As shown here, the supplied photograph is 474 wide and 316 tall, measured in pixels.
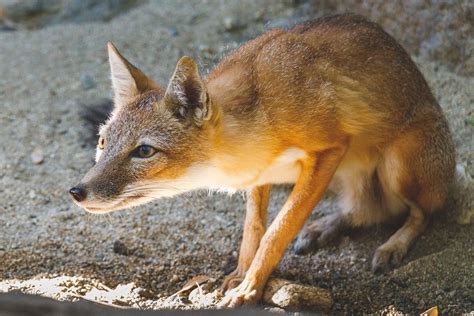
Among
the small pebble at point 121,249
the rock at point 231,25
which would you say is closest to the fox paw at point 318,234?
the small pebble at point 121,249

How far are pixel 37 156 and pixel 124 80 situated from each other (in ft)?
7.37

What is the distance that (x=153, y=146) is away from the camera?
405 centimetres

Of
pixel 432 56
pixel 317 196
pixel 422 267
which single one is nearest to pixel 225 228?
pixel 317 196

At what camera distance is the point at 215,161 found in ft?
14.0

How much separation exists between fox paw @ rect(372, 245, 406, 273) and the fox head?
149 cm

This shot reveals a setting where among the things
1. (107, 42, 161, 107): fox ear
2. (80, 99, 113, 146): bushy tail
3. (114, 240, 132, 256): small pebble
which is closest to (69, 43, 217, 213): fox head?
(107, 42, 161, 107): fox ear

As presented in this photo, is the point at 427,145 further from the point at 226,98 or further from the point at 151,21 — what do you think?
the point at 151,21

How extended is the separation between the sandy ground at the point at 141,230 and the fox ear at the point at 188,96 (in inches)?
44.3

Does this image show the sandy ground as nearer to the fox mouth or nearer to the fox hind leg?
the fox hind leg

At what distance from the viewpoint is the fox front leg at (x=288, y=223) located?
14.3 ft

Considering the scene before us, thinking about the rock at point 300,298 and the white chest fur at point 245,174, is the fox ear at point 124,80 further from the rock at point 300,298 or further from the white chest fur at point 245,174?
the rock at point 300,298

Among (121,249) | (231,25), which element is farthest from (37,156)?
(231,25)

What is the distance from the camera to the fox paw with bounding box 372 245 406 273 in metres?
4.88

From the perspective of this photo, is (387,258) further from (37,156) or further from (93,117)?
(37,156)
